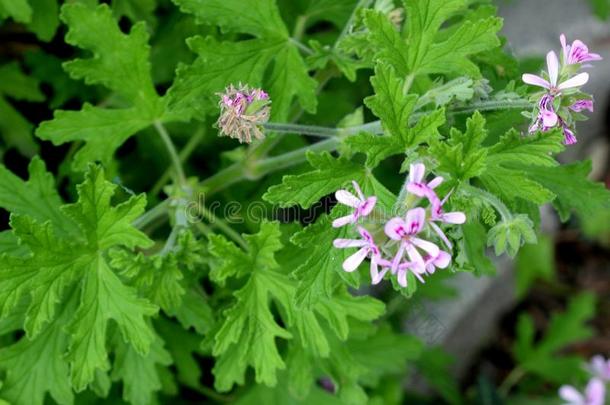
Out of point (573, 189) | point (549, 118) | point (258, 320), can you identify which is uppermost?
point (549, 118)

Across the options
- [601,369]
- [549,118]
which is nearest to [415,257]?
[549,118]

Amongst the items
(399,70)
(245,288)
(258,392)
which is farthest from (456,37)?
(258,392)

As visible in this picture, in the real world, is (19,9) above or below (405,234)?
above

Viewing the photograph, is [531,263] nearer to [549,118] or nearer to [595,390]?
[595,390]

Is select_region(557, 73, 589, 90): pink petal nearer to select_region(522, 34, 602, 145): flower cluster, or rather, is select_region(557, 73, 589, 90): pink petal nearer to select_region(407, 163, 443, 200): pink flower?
select_region(522, 34, 602, 145): flower cluster

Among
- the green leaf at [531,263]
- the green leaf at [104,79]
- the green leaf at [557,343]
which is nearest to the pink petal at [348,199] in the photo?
the green leaf at [104,79]

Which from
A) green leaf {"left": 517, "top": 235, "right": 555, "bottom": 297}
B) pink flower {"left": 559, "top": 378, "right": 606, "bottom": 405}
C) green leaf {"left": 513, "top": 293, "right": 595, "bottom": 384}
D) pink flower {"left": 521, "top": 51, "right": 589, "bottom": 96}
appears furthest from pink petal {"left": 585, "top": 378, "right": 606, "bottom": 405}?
pink flower {"left": 521, "top": 51, "right": 589, "bottom": 96}

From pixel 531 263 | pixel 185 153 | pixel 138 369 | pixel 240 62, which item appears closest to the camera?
pixel 240 62
